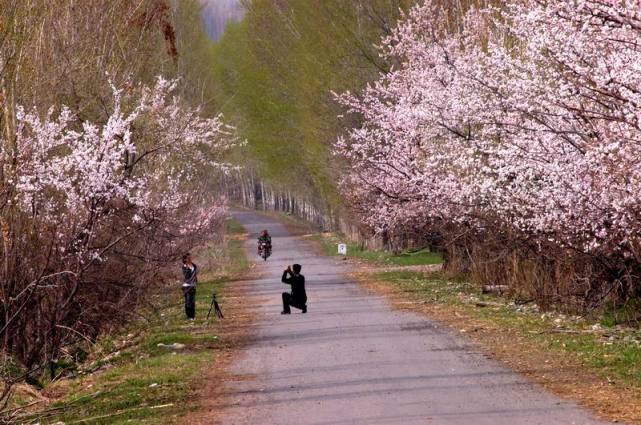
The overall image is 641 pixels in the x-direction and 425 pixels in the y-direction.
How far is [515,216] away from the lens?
20844mm

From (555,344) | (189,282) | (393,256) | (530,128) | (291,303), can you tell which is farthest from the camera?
(393,256)

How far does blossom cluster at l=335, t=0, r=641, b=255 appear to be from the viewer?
1225 cm

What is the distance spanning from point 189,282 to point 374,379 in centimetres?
1005

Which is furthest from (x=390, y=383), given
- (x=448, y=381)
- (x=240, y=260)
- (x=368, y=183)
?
(x=240, y=260)

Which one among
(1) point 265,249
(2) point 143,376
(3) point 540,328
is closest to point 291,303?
(3) point 540,328

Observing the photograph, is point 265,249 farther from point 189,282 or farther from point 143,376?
point 143,376

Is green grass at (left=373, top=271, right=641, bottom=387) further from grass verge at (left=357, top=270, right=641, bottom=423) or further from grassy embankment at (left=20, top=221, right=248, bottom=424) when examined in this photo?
grassy embankment at (left=20, top=221, right=248, bottom=424)

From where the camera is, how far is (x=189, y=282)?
74.0 feet

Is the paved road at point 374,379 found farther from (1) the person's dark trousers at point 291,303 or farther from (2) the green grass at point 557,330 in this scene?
(2) the green grass at point 557,330

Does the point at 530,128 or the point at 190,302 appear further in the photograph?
the point at 190,302

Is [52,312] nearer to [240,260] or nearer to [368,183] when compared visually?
[368,183]

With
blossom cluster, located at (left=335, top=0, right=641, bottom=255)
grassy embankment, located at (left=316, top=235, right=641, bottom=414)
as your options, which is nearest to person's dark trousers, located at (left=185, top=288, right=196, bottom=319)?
grassy embankment, located at (left=316, top=235, right=641, bottom=414)

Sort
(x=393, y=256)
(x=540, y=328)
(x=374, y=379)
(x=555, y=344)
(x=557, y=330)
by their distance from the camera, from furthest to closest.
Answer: (x=393, y=256) < (x=540, y=328) < (x=557, y=330) < (x=555, y=344) < (x=374, y=379)

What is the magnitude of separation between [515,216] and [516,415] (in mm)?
10795
